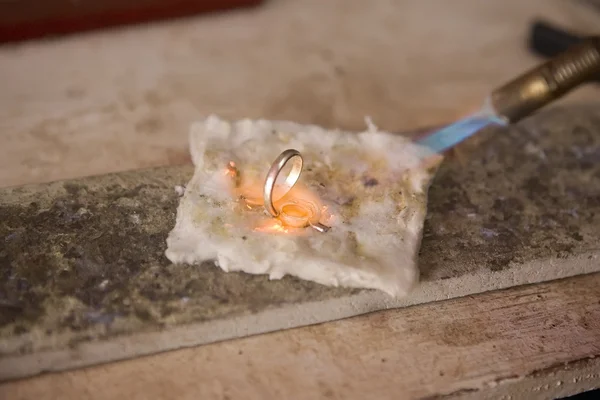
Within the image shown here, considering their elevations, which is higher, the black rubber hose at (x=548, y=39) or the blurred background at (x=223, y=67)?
the black rubber hose at (x=548, y=39)

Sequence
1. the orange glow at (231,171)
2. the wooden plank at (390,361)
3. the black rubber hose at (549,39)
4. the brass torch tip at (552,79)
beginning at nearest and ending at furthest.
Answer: the wooden plank at (390,361) → the orange glow at (231,171) → the brass torch tip at (552,79) → the black rubber hose at (549,39)

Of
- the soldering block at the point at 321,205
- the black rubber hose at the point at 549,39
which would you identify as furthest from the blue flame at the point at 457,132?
the black rubber hose at the point at 549,39

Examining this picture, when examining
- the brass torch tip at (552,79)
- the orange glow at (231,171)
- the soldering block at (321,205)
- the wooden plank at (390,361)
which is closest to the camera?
the wooden plank at (390,361)

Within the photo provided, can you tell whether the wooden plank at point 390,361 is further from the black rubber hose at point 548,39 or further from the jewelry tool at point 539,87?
the black rubber hose at point 548,39

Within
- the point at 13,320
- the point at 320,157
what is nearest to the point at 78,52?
the point at 320,157

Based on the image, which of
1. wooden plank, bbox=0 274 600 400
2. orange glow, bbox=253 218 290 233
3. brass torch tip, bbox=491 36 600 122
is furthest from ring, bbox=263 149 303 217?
brass torch tip, bbox=491 36 600 122

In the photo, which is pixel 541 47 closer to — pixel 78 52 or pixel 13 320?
pixel 78 52

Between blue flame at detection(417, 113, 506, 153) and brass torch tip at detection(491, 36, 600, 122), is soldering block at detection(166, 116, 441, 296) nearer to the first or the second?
blue flame at detection(417, 113, 506, 153)
